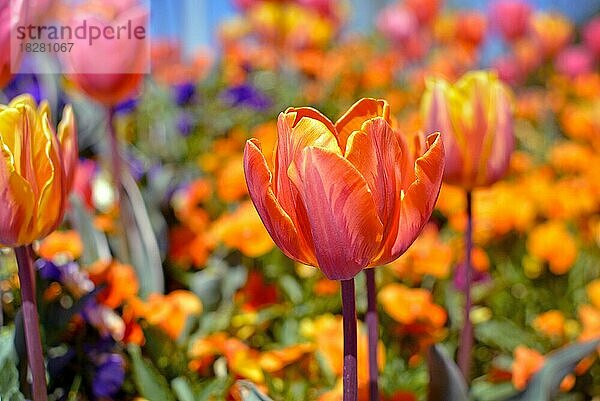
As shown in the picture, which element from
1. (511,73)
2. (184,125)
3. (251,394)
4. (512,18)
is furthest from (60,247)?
(511,73)

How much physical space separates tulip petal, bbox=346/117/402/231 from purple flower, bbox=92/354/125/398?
35 centimetres

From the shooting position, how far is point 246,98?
181cm

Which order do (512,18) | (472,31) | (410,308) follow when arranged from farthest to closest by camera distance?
(472,31) < (512,18) < (410,308)

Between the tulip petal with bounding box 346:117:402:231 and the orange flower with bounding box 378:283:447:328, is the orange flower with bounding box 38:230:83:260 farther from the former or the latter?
the tulip petal with bounding box 346:117:402:231

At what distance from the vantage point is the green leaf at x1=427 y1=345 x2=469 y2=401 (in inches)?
24.9

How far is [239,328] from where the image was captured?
3.01 feet

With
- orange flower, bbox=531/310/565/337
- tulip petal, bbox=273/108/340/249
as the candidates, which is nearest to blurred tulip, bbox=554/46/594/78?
orange flower, bbox=531/310/565/337

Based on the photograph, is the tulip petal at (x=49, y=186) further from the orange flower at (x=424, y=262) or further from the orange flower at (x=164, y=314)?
the orange flower at (x=424, y=262)

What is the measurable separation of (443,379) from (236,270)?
0.45 metres

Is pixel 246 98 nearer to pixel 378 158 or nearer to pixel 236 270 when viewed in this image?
pixel 236 270

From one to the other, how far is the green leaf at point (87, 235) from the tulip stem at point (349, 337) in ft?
1.70

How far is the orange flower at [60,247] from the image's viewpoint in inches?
34.2

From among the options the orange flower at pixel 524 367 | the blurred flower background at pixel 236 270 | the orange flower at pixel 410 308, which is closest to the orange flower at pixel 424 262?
the blurred flower background at pixel 236 270

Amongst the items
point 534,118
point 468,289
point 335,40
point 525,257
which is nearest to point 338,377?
point 468,289
